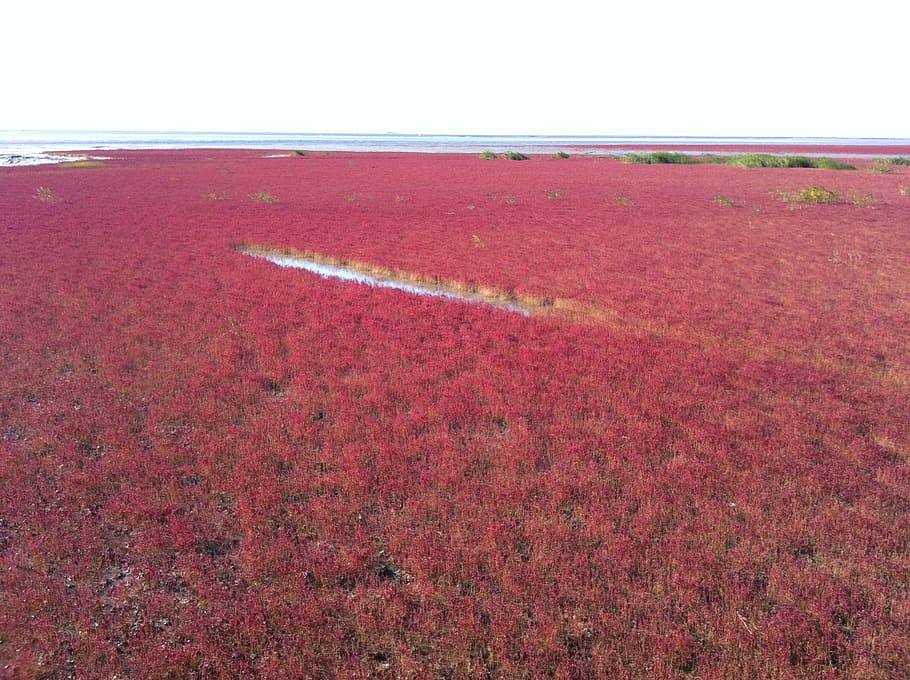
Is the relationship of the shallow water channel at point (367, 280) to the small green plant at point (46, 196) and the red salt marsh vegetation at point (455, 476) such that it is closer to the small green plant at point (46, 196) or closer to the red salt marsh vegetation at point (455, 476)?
the red salt marsh vegetation at point (455, 476)

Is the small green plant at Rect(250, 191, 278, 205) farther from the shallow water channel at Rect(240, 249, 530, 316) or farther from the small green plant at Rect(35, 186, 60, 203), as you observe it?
the shallow water channel at Rect(240, 249, 530, 316)

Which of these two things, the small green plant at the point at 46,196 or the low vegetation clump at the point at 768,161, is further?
the low vegetation clump at the point at 768,161

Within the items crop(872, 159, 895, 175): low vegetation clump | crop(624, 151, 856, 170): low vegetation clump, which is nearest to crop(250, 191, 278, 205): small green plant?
crop(624, 151, 856, 170): low vegetation clump

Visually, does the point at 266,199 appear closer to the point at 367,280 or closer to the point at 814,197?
the point at 367,280

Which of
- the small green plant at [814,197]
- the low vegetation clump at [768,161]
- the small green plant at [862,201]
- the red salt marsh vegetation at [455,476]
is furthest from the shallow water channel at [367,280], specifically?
the low vegetation clump at [768,161]

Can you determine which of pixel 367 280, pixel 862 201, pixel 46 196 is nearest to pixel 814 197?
pixel 862 201
